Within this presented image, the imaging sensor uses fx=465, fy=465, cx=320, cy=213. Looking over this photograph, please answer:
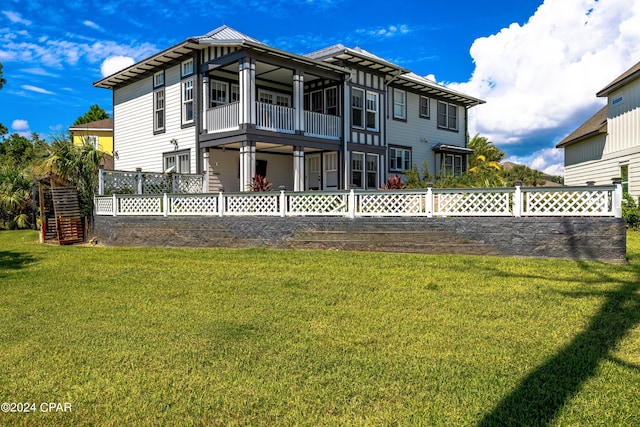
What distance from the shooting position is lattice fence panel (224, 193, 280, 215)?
12.4 m

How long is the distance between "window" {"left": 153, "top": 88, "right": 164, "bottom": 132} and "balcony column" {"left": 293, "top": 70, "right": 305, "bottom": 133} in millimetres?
6002

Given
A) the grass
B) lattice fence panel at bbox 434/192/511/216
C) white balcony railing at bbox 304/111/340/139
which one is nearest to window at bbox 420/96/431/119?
white balcony railing at bbox 304/111/340/139

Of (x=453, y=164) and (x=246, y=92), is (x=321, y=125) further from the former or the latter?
(x=453, y=164)

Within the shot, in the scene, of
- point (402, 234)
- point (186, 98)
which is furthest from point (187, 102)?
point (402, 234)

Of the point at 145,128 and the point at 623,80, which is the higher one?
the point at 623,80

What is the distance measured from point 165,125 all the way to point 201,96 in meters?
2.73

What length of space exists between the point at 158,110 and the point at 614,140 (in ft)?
62.2

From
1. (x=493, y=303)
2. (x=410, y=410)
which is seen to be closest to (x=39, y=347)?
(x=410, y=410)

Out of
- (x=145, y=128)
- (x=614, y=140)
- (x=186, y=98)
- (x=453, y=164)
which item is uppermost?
(x=186, y=98)

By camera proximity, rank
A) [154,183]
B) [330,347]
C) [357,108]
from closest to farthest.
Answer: [330,347] → [154,183] → [357,108]

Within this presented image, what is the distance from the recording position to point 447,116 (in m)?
25.6

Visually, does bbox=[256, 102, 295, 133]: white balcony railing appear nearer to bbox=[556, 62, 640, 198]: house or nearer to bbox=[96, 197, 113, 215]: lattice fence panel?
bbox=[96, 197, 113, 215]: lattice fence panel

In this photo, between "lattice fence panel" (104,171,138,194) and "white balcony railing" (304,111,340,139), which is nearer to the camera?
"lattice fence panel" (104,171,138,194)

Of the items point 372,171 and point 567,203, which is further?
point 372,171
